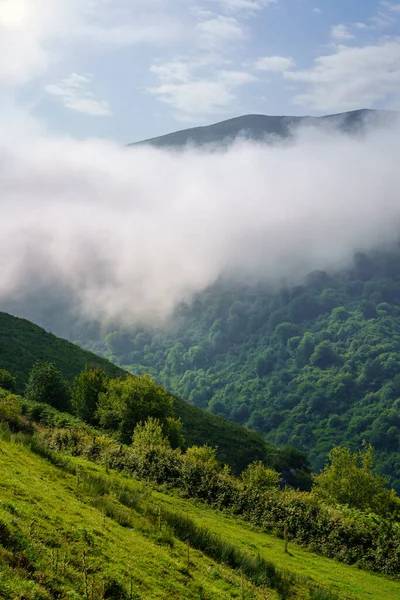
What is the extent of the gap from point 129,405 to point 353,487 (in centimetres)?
2695

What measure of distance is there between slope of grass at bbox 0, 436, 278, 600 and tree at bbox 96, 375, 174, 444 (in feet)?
112

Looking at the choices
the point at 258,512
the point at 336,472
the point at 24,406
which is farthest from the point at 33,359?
the point at 258,512

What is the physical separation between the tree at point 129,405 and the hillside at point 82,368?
19362mm

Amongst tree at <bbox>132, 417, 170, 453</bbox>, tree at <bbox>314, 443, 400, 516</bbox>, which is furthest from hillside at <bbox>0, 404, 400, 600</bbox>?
tree at <bbox>314, 443, 400, 516</bbox>

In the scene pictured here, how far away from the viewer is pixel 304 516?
101 feet

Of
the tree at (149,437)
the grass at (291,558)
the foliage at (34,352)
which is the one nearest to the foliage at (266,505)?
the grass at (291,558)

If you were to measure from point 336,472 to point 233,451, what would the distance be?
2043 cm

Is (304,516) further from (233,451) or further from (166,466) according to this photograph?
(233,451)

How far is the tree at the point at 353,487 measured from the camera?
54.1m

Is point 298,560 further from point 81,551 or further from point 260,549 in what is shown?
point 81,551

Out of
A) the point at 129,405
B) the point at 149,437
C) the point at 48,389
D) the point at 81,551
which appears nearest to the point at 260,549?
the point at 81,551

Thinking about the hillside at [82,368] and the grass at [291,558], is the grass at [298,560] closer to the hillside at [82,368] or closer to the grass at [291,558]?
the grass at [291,558]

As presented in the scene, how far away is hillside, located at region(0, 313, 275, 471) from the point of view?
261ft

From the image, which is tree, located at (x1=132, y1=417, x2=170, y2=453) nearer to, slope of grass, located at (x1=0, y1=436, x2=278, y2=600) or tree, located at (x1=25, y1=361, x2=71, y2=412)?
tree, located at (x1=25, y1=361, x2=71, y2=412)
